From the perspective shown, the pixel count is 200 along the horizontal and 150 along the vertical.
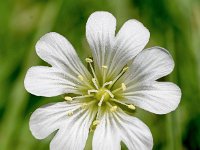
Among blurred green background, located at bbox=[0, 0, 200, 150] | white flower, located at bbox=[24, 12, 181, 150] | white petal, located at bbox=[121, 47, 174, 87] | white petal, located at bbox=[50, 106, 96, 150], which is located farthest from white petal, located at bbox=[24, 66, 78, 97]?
blurred green background, located at bbox=[0, 0, 200, 150]

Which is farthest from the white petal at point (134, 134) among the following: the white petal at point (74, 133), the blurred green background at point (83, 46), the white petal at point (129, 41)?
the blurred green background at point (83, 46)

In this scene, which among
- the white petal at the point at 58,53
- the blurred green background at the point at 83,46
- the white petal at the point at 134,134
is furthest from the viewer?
the blurred green background at the point at 83,46

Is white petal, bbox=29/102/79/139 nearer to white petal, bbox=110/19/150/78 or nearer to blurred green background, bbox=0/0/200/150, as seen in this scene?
white petal, bbox=110/19/150/78

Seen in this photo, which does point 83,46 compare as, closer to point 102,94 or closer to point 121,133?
point 102,94

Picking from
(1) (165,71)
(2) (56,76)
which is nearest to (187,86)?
(1) (165,71)

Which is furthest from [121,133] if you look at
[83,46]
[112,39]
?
[83,46]

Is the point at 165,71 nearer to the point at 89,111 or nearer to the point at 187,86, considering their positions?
the point at 89,111

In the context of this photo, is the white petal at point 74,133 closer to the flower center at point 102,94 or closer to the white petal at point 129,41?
the flower center at point 102,94

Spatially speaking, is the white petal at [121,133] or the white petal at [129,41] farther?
the white petal at [129,41]
